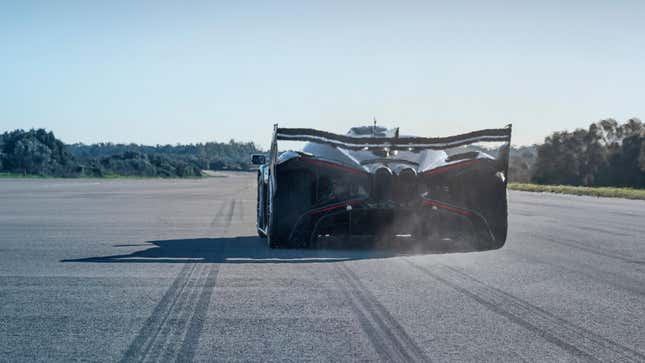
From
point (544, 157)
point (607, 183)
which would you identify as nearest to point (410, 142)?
point (607, 183)

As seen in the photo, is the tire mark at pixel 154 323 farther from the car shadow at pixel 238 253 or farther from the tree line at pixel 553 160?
the tree line at pixel 553 160

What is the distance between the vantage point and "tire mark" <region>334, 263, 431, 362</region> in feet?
15.3

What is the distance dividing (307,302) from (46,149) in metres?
97.4

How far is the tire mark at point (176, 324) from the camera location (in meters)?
4.66

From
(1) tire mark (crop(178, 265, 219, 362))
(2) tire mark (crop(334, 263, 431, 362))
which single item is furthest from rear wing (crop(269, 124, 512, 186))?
(2) tire mark (crop(334, 263, 431, 362))

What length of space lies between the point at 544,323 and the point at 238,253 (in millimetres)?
5343

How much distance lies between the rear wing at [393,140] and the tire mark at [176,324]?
2736 mm

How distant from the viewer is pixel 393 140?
1005 cm

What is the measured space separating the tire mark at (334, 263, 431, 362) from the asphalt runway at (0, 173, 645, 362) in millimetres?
18

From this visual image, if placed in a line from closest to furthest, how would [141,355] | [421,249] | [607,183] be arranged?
[141,355] < [421,249] < [607,183]

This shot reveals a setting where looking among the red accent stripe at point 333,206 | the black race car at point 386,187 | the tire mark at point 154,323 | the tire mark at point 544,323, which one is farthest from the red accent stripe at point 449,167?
the tire mark at point 154,323

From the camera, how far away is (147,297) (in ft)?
21.7

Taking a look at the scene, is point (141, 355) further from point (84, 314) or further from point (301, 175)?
point (301, 175)

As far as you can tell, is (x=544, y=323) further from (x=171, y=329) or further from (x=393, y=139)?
(x=393, y=139)
